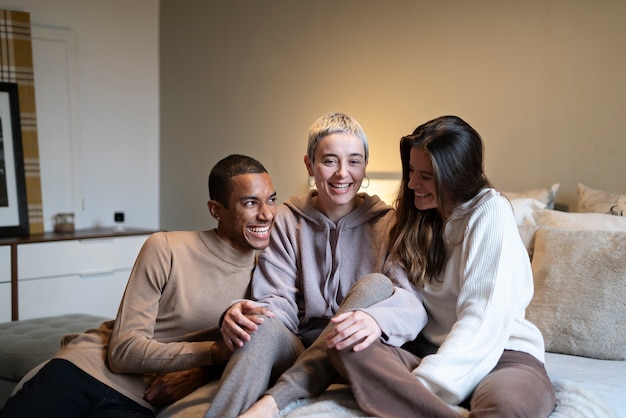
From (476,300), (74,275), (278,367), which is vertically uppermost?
(476,300)

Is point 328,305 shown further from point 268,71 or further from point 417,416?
point 268,71

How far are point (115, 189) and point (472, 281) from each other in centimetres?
337

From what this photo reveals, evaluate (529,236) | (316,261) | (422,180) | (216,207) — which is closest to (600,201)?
(529,236)

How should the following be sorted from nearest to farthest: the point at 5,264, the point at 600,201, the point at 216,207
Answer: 1. the point at 216,207
2. the point at 600,201
3. the point at 5,264

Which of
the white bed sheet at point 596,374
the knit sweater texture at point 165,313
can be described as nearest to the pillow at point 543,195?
the white bed sheet at point 596,374

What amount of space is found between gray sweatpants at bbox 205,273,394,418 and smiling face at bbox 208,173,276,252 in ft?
1.05

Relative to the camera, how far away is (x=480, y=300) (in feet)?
5.58

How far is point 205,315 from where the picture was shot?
1991mm

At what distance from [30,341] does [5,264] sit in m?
1.20

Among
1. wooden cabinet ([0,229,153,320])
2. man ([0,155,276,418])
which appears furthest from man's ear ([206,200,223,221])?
wooden cabinet ([0,229,153,320])

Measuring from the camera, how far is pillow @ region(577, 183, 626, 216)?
2467mm

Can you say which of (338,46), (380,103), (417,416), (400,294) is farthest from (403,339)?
(338,46)

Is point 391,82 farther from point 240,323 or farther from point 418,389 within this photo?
point 418,389

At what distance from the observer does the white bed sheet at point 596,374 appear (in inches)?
68.1
